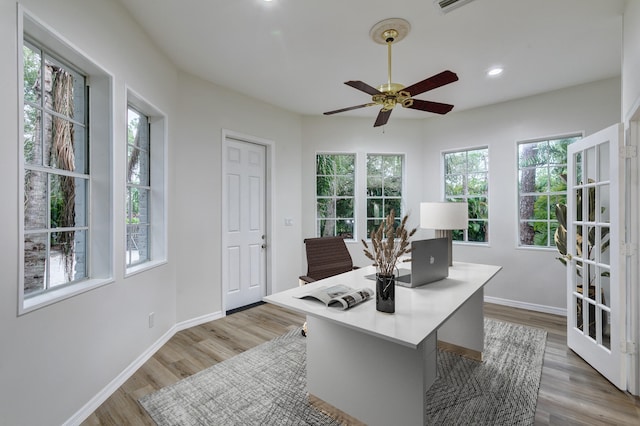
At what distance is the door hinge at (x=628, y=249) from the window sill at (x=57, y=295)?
3678 mm

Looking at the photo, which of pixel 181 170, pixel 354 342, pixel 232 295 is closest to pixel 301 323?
pixel 232 295

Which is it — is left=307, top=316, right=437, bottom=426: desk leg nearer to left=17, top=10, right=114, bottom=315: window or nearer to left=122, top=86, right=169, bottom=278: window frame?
left=17, top=10, right=114, bottom=315: window

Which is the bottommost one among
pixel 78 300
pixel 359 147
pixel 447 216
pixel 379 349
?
pixel 379 349

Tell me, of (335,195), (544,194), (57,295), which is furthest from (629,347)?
(57,295)

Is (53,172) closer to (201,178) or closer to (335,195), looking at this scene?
(201,178)

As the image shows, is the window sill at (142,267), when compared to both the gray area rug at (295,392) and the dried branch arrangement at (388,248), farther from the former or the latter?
the dried branch arrangement at (388,248)

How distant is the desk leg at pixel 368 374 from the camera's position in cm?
141

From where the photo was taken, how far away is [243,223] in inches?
153

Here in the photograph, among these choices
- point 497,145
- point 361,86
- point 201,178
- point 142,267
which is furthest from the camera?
point 497,145

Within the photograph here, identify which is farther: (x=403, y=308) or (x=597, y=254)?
(x=597, y=254)

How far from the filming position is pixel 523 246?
3.85 meters

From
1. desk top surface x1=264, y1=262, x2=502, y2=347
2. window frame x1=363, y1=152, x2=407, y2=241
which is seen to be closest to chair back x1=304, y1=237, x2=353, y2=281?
desk top surface x1=264, y1=262, x2=502, y2=347

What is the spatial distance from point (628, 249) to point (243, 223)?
3.72 meters

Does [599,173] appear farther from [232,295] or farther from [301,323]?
[232,295]
